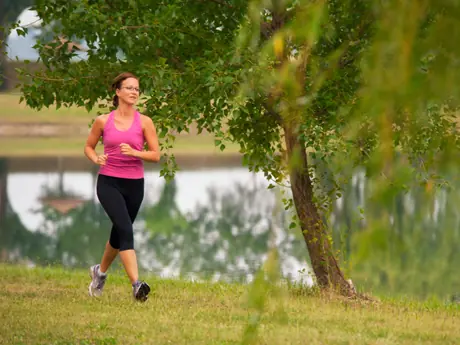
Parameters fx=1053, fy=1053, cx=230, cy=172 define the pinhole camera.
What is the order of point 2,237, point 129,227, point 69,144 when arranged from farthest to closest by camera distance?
point 69,144
point 2,237
point 129,227

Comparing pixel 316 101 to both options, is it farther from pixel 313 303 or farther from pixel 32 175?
pixel 32 175

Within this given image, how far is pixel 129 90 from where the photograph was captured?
936 centimetres

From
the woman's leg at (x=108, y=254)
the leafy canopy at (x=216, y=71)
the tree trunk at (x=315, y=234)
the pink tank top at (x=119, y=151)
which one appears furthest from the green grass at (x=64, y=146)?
the pink tank top at (x=119, y=151)

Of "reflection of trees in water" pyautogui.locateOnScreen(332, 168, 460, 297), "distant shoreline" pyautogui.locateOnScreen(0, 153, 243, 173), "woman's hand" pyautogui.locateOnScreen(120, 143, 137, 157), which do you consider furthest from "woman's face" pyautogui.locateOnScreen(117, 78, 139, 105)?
"distant shoreline" pyautogui.locateOnScreen(0, 153, 243, 173)

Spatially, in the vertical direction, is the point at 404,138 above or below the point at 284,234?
above

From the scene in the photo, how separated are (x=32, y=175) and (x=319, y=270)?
29.4m

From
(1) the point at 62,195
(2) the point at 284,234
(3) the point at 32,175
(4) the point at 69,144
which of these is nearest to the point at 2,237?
(2) the point at 284,234

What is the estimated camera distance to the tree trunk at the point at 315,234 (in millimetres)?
11359

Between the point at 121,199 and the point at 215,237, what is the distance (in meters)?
12.1

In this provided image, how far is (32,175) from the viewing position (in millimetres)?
39688

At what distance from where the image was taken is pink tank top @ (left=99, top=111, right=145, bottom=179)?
30.2ft

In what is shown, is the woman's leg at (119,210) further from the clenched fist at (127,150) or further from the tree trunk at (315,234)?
the tree trunk at (315,234)

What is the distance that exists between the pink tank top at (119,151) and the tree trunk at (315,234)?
242cm

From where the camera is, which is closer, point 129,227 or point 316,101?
point 129,227
